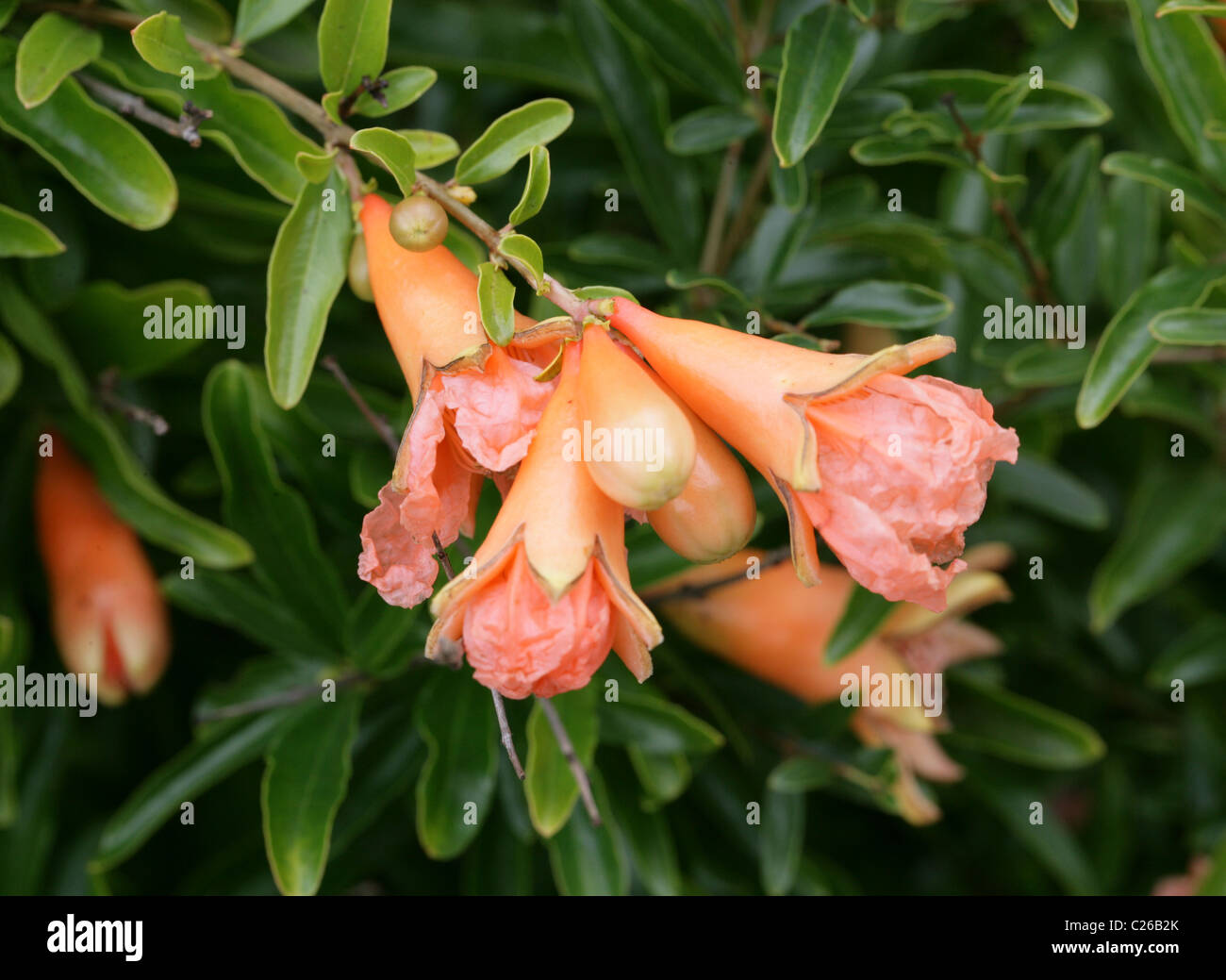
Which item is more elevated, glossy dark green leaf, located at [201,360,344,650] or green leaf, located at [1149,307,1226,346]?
green leaf, located at [1149,307,1226,346]

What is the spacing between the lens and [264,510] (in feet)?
3.85

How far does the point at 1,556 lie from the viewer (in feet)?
4.25

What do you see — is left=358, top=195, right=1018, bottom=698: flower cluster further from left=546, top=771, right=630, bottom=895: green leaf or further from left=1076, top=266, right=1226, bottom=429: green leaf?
left=546, top=771, right=630, bottom=895: green leaf

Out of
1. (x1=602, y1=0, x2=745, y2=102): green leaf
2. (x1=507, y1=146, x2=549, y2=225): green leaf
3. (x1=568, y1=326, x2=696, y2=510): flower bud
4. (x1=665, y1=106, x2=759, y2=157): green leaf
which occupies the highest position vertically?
(x1=602, y1=0, x2=745, y2=102): green leaf

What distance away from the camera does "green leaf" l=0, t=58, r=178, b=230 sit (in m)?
0.97

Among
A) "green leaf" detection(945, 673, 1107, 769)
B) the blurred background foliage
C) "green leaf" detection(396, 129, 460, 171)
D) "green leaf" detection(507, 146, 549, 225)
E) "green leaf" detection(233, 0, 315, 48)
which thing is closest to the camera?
"green leaf" detection(507, 146, 549, 225)

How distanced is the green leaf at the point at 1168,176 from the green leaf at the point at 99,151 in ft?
3.09

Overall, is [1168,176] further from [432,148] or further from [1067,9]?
[432,148]

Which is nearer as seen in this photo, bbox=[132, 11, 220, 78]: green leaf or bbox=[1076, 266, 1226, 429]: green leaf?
bbox=[132, 11, 220, 78]: green leaf

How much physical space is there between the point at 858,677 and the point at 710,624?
0.64 feet

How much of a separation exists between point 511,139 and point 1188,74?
775mm

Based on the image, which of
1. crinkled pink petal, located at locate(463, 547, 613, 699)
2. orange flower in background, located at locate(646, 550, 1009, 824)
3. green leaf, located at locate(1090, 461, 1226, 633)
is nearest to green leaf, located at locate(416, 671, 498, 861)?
orange flower in background, located at locate(646, 550, 1009, 824)

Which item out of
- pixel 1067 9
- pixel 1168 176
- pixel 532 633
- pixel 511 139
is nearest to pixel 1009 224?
pixel 1168 176
